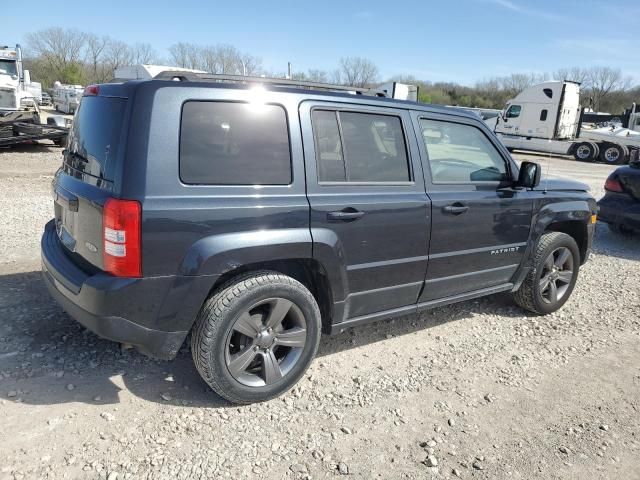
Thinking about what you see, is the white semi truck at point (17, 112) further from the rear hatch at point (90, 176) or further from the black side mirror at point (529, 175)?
the black side mirror at point (529, 175)

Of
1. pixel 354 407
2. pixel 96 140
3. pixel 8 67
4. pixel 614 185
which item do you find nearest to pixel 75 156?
pixel 96 140

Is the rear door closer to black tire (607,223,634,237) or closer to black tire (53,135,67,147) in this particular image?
black tire (607,223,634,237)

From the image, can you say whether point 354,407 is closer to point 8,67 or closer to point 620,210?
point 620,210

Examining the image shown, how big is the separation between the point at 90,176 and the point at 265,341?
141 cm

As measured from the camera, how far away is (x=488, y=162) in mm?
3957

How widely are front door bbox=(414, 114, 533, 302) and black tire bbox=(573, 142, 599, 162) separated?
23.2 m

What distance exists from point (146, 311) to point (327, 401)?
1291 millimetres

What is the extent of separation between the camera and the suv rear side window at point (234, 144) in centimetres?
260

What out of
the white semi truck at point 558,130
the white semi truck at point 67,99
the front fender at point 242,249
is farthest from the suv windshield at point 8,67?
the white semi truck at point 558,130

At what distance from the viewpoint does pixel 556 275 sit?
15.1 feet

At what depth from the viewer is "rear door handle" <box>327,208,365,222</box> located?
298 centimetres

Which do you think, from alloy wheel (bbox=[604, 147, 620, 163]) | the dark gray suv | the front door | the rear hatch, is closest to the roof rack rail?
the dark gray suv

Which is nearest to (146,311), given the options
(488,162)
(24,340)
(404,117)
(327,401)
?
(327,401)

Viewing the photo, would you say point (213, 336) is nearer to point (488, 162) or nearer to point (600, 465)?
point (600, 465)
